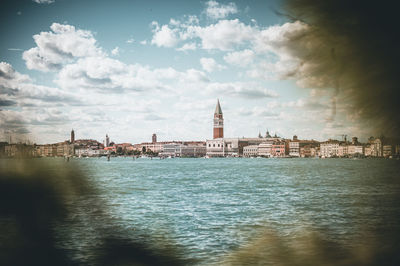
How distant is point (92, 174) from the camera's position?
1787 millimetres

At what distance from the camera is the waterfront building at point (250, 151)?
174250mm

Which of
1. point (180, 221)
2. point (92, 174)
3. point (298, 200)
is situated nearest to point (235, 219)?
point (180, 221)

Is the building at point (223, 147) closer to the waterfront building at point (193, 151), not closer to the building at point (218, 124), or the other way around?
the waterfront building at point (193, 151)

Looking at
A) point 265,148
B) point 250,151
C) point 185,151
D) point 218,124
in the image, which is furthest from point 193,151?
point 265,148

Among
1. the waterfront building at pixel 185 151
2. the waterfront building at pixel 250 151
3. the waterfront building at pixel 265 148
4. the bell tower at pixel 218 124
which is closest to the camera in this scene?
the waterfront building at pixel 265 148

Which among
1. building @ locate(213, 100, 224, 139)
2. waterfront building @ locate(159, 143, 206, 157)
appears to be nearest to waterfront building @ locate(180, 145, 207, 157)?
waterfront building @ locate(159, 143, 206, 157)

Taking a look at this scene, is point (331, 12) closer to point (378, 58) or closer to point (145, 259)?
point (378, 58)

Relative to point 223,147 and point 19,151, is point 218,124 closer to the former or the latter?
point 223,147

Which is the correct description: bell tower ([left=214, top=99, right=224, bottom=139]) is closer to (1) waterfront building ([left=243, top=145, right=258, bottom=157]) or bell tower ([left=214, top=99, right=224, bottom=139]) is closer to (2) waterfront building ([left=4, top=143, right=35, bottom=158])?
(1) waterfront building ([left=243, top=145, right=258, bottom=157])

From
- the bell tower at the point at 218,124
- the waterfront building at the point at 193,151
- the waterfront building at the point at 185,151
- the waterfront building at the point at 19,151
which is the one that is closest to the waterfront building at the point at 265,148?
the bell tower at the point at 218,124

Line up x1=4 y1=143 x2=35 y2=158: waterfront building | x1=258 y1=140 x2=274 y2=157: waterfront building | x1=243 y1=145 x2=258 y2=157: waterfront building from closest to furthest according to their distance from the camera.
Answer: x1=4 y1=143 x2=35 y2=158: waterfront building < x1=258 y1=140 x2=274 y2=157: waterfront building < x1=243 y1=145 x2=258 y2=157: waterfront building

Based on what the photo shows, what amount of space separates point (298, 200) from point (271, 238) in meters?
17.0

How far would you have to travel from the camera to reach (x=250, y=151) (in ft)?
582

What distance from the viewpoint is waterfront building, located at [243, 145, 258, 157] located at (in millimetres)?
174250
